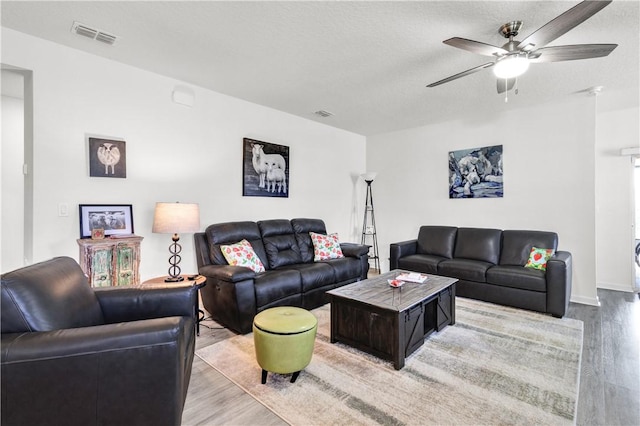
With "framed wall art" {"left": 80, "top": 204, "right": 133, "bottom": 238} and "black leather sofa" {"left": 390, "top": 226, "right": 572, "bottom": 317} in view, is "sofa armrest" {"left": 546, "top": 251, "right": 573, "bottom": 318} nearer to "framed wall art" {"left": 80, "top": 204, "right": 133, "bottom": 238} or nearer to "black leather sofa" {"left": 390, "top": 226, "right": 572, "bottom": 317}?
"black leather sofa" {"left": 390, "top": 226, "right": 572, "bottom": 317}

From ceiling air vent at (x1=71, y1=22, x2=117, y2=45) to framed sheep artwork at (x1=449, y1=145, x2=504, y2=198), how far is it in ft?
15.2

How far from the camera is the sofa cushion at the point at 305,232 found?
4086 mm

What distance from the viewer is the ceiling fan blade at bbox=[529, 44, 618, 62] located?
2.02 meters

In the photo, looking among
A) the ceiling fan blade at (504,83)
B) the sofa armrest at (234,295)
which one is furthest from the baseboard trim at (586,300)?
the sofa armrest at (234,295)

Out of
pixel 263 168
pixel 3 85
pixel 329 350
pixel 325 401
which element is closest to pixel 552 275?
pixel 329 350

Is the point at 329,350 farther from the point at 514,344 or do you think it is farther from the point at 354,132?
the point at 354,132

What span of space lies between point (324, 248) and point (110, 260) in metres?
2.42

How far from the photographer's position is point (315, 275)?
3451mm

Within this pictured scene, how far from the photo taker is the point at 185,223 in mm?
2770

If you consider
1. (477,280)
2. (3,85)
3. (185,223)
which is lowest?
(477,280)

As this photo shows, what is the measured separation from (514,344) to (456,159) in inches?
120

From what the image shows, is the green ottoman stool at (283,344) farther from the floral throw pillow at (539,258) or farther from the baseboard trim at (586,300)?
the baseboard trim at (586,300)

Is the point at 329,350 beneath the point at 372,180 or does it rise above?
beneath

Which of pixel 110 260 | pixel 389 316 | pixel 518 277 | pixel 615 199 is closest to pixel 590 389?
pixel 389 316
